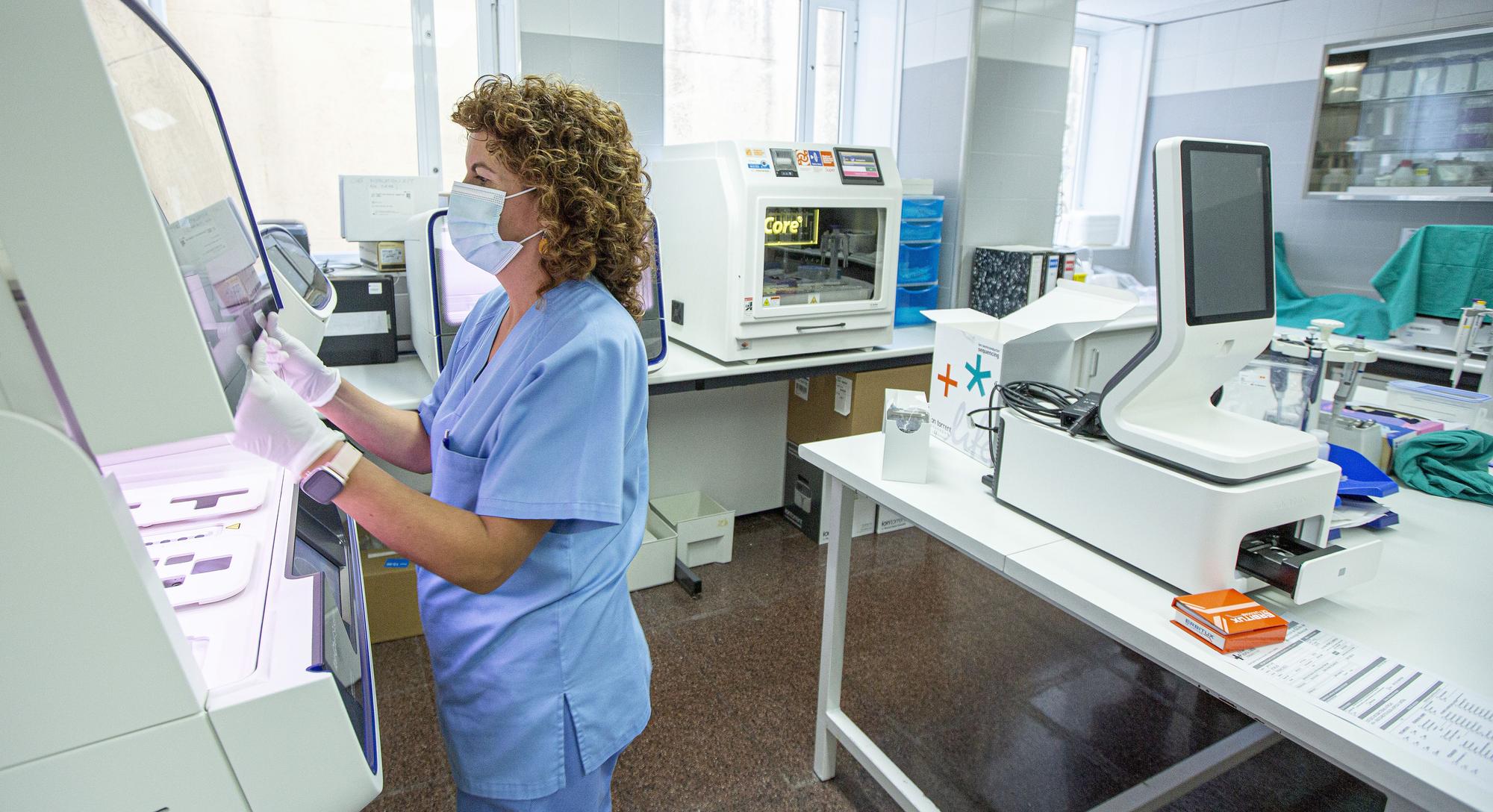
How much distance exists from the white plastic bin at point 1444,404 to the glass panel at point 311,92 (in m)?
3.25

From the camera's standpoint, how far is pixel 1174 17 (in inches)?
196

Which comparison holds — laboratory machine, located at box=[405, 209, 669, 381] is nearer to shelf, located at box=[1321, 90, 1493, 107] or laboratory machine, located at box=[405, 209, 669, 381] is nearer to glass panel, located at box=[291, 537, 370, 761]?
glass panel, located at box=[291, 537, 370, 761]

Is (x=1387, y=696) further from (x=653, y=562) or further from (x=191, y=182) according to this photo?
(x=653, y=562)

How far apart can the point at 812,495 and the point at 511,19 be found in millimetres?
2120

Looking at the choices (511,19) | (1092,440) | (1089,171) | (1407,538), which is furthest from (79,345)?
(1089,171)

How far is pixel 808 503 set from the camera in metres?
3.26

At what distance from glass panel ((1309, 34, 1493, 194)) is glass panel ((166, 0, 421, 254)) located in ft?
14.1

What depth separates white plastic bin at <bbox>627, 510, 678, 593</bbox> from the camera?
2754 mm

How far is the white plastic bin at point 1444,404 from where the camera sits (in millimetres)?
2117

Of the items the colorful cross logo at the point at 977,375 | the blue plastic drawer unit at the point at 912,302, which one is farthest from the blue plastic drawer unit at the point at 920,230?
the colorful cross logo at the point at 977,375

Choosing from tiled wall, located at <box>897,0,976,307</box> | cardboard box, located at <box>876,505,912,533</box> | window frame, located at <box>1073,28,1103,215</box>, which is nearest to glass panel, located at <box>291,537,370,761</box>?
cardboard box, located at <box>876,505,912,533</box>

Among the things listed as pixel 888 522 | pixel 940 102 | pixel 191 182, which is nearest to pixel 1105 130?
pixel 940 102

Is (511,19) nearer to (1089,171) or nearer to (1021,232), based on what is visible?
(1021,232)

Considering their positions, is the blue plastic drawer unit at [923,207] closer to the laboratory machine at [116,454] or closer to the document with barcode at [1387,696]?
the document with barcode at [1387,696]
